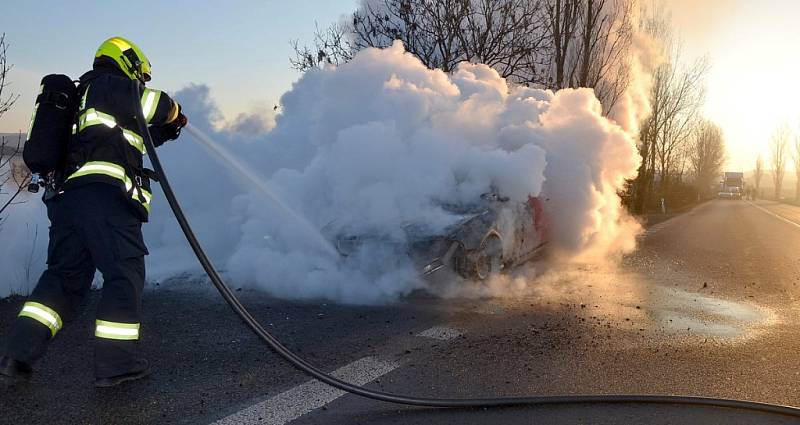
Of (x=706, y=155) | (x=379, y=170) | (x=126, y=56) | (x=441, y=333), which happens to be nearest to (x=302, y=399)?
(x=441, y=333)

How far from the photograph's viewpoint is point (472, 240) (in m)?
6.80

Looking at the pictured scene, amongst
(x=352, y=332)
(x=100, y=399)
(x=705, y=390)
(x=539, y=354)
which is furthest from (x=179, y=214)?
(x=705, y=390)

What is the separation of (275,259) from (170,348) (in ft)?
7.68

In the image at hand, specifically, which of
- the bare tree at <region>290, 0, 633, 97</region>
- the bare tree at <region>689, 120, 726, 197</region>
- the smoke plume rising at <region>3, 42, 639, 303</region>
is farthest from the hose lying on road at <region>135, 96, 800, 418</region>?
the bare tree at <region>689, 120, 726, 197</region>

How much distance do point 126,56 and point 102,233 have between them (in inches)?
47.0

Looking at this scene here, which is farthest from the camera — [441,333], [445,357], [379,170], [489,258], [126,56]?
[489,258]

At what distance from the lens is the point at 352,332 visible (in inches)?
200

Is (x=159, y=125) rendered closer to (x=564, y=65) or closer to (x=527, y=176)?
(x=527, y=176)

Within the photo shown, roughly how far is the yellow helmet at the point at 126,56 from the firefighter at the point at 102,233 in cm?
12

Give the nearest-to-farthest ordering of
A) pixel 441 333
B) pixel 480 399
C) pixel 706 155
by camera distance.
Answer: pixel 480 399
pixel 441 333
pixel 706 155

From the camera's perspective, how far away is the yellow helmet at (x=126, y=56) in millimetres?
3826

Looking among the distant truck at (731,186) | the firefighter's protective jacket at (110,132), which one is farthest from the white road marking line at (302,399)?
the distant truck at (731,186)

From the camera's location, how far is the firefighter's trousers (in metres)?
3.53

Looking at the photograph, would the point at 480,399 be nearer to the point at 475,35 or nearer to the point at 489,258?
the point at 489,258
